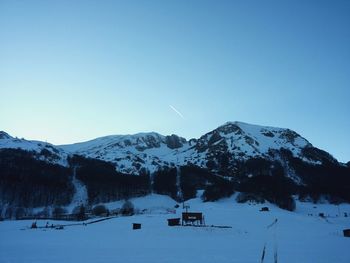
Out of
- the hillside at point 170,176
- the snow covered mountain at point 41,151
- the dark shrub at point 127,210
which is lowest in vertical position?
the dark shrub at point 127,210

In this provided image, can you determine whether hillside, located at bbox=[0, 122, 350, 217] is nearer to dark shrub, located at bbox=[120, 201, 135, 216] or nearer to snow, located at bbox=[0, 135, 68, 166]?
snow, located at bbox=[0, 135, 68, 166]

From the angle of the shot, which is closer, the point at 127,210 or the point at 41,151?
the point at 127,210

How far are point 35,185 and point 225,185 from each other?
3444 inches

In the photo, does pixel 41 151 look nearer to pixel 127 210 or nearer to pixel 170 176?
pixel 170 176

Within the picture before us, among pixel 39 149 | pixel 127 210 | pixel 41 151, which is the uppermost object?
pixel 39 149

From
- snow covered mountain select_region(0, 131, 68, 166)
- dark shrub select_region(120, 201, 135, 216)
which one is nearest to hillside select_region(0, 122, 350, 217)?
snow covered mountain select_region(0, 131, 68, 166)

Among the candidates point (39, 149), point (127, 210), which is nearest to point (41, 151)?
point (39, 149)

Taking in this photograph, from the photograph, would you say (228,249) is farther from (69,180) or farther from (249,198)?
(69,180)

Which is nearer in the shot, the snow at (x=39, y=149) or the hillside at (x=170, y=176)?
the hillside at (x=170, y=176)

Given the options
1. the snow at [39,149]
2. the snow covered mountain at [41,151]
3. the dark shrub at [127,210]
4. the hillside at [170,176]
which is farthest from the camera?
the snow at [39,149]

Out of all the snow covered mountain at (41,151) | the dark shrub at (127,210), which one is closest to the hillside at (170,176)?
the snow covered mountain at (41,151)

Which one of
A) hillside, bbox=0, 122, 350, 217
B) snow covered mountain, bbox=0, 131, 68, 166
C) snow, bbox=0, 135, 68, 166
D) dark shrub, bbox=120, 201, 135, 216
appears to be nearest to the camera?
dark shrub, bbox=120, 201, 135, 216

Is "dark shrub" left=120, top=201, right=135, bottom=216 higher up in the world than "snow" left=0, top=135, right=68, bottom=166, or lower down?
lower down

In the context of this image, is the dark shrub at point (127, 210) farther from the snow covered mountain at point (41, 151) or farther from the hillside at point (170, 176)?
the snow covered mountain at point (41, 151)
